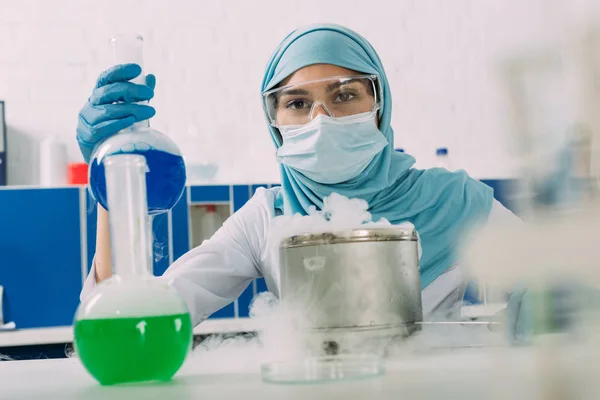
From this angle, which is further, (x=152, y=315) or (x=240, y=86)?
(x=240, y=86)

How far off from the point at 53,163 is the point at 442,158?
160 centimetres

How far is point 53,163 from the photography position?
2625 millimetres

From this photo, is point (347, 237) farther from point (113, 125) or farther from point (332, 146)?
point (332, 146)

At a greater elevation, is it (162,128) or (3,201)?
(162,128)

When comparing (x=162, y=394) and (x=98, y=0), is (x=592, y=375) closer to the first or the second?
(x=162, y=394)

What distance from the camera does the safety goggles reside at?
50.6 inches

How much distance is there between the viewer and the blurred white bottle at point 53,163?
2607 mm

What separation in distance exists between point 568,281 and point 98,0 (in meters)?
2.91

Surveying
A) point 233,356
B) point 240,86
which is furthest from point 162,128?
point 233,356

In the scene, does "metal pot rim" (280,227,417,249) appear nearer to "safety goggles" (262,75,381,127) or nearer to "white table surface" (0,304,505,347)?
"safety goggles" (262,75,381,127)

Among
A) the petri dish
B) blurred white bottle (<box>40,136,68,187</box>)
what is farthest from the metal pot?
blurred white bottle (<box>40,136,68,187</box>)

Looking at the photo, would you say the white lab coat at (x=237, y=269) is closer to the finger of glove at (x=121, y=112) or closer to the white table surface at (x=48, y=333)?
the finger of glove at (x=121, y=112)

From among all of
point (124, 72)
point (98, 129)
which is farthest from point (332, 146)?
point (124, 72)

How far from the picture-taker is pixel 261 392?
43 cm
